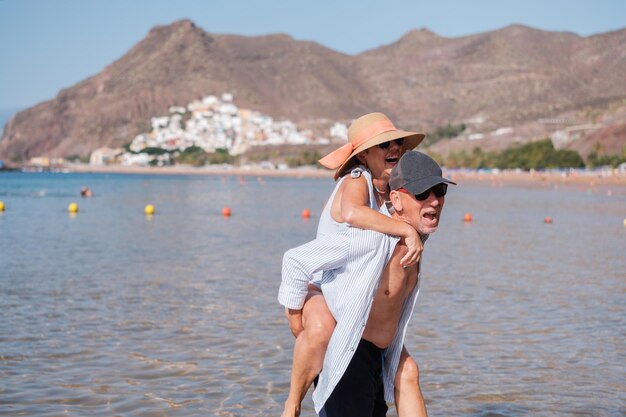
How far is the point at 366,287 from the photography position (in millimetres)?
4031

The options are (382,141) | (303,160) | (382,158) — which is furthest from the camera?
(303,160)

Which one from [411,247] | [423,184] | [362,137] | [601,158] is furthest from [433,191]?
[601,158]

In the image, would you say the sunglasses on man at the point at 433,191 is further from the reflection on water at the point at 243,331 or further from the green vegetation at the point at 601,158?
the green vegetation at the point at 601,158

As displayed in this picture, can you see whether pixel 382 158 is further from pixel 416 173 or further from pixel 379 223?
pixel 379 223

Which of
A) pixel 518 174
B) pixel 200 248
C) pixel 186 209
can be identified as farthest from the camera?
pixel 518 174

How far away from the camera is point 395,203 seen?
424cm

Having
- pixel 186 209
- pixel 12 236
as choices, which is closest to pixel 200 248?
pixel 12 236

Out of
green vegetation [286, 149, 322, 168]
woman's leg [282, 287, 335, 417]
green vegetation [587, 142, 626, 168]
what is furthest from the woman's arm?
green vegetation [286, 149, 322, 168]

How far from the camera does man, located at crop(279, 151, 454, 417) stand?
4.05 meters

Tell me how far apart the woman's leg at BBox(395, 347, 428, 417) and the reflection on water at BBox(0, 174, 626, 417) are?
2.32 meters

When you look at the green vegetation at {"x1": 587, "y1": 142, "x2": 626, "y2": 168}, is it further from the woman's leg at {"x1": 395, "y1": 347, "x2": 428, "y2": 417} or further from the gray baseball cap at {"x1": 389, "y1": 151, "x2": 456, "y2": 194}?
the gray baseball cap at {"x1": 389, "y1": 151, "x2": 456, "y2": 194}

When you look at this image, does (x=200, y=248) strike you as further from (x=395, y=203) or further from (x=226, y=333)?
(x=395, y=203)

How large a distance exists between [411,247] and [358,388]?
2.47 feet

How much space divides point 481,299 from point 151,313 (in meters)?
Result: 4.56
